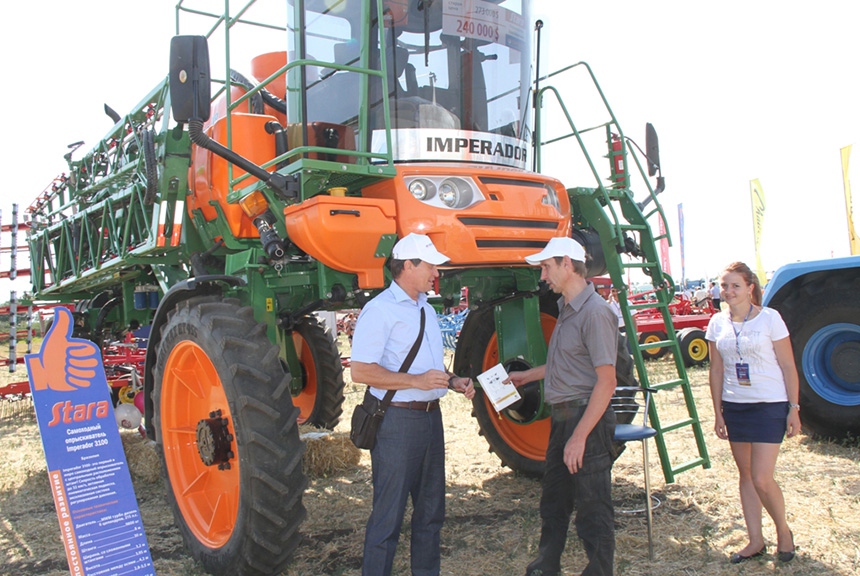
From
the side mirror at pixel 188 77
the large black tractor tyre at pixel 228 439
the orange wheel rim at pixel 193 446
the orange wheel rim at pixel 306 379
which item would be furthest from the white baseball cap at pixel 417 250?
the orange wheel rim at pixel 306 379

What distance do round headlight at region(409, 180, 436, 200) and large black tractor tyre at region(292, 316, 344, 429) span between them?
3.79m

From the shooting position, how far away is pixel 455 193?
405cm

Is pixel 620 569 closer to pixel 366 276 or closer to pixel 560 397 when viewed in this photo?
pixel 560 397

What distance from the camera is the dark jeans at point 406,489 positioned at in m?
3.31

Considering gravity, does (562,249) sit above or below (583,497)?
above

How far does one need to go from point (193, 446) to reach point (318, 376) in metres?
3.12

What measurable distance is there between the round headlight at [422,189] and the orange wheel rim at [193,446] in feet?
5.15

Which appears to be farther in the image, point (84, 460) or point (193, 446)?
point (193, 446)

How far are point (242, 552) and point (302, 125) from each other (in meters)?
2.44

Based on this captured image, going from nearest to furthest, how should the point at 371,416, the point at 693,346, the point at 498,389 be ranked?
the point at 371,416, the point at 498,389, the point at 693,346

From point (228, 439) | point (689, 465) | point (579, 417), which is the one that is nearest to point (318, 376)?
point (228, 439)

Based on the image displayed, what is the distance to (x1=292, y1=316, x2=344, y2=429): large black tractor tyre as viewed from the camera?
25.0 feet

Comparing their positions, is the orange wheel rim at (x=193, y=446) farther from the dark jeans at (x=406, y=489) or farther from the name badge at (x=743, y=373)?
the name badge at (x=743, y=373)

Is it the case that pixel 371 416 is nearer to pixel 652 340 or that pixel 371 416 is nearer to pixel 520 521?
pixel 520 521
